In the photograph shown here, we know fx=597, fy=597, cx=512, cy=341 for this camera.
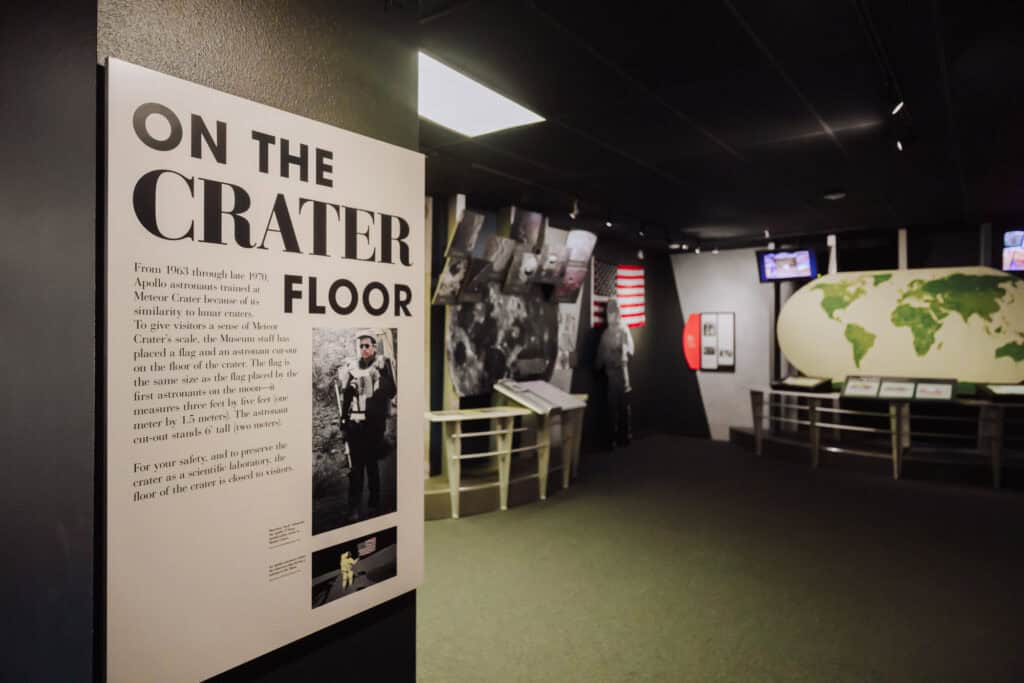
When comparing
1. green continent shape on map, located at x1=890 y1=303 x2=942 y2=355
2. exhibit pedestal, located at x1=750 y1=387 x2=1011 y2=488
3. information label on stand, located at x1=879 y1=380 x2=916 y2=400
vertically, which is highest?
green continent shape on map, located at x1=890 y1=303 x2=942 y2=355

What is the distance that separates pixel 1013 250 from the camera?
6.75 metres

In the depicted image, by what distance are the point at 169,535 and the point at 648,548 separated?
3569mm

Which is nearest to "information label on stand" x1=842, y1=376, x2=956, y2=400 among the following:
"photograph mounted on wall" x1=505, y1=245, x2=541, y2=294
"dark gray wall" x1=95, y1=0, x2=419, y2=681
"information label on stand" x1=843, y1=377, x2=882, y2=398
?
"information label on stand" x1=843, y1=377, x2=882, y2=398

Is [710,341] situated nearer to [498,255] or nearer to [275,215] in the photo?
[498,255]

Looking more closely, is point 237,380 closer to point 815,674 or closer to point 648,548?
point 815,674

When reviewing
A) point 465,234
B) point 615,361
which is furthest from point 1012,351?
point 465,234

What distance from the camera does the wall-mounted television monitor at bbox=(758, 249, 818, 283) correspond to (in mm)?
7916

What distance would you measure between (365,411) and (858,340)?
7.15 m

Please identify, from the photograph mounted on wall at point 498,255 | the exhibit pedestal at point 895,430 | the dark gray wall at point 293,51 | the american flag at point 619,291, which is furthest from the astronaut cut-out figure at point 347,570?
the american flag at point 619,291

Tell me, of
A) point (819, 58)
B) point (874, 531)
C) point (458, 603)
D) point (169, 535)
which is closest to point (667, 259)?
point (874, 531)

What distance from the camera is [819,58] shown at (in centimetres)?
300

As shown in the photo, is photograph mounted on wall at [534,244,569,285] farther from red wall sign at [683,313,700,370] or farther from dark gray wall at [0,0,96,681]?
dark gray wall at [0,0,96,681]

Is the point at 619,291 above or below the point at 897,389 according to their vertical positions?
above

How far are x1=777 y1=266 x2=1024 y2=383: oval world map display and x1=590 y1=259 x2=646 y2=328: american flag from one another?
198 cm
